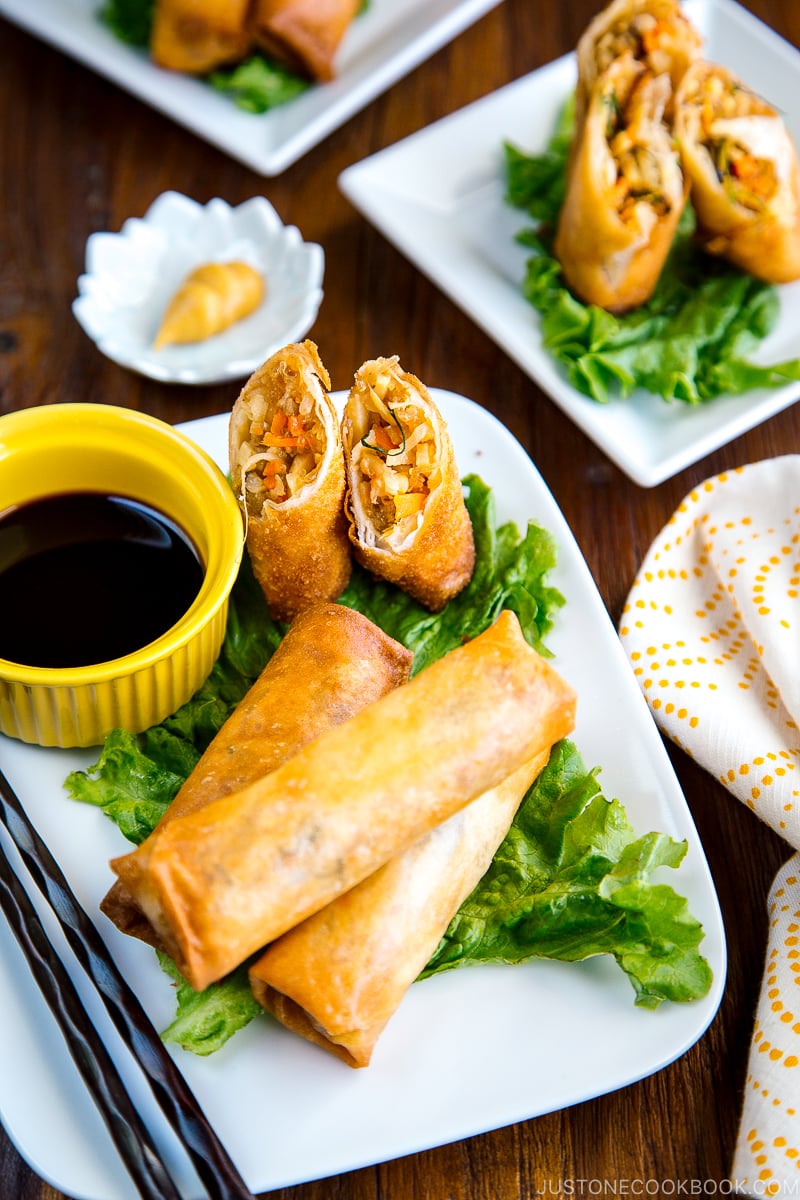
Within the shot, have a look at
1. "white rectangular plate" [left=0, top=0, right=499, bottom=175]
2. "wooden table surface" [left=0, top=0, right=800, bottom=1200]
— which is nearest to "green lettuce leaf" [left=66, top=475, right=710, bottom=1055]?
"wooden table surface" [left=0, top=0, right=800, bottom=1200]

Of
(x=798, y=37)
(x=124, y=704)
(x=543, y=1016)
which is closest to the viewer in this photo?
(x=543, y=1016)

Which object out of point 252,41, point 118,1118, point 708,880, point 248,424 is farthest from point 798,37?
point 118,1118

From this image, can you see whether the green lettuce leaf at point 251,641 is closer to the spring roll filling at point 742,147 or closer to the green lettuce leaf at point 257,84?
the spring roll filling at point 742,147

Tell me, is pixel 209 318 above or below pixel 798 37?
below

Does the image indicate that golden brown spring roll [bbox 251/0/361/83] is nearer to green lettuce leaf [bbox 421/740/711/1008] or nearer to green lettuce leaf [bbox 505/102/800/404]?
green lettuce leaf [bbox 505/102/800/404]

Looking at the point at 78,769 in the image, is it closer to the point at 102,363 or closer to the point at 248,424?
the point at 248,424

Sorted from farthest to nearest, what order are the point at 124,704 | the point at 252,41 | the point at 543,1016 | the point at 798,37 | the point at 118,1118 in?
the point at 798,37 < the point at 252,41 < the point at 124,704 < the point at 543,1016 < the point at 118,1118

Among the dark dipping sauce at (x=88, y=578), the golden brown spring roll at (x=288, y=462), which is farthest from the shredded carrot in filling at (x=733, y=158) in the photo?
the dark dipping sauce at (x=88, y=578)
